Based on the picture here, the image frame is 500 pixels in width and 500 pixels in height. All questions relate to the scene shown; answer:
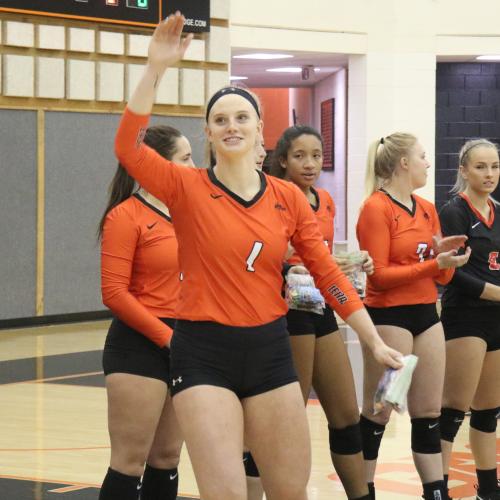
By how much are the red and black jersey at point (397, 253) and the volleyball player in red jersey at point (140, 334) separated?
3.51 feet

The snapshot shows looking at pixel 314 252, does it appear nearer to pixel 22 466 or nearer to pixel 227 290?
pixel 227 290

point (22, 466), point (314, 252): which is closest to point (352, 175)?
point (22, 466)

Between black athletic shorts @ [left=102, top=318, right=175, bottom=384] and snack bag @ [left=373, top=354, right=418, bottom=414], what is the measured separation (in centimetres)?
96

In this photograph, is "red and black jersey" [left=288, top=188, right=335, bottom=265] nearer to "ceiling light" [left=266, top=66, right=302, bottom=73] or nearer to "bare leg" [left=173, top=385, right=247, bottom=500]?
"bare leg" [left=173, top=385, right=247, bottom=500]

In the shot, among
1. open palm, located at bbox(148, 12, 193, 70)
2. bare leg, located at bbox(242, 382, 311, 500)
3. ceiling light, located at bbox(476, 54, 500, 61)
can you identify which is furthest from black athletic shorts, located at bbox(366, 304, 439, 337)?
ceiling light, located at bbox(476, 54, 500, 61)

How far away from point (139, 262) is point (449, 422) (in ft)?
6.31

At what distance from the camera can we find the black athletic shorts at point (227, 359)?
3.63 m

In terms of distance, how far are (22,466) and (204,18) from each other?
8.70 metres

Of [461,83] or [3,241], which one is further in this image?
[461,83]

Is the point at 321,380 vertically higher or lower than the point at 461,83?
lower

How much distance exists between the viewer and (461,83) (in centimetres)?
1609

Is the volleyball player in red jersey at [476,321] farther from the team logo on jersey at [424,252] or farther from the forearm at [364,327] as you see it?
the forearm at [364,327]

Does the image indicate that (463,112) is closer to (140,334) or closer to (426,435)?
(426,435)

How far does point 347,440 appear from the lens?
4.94m
